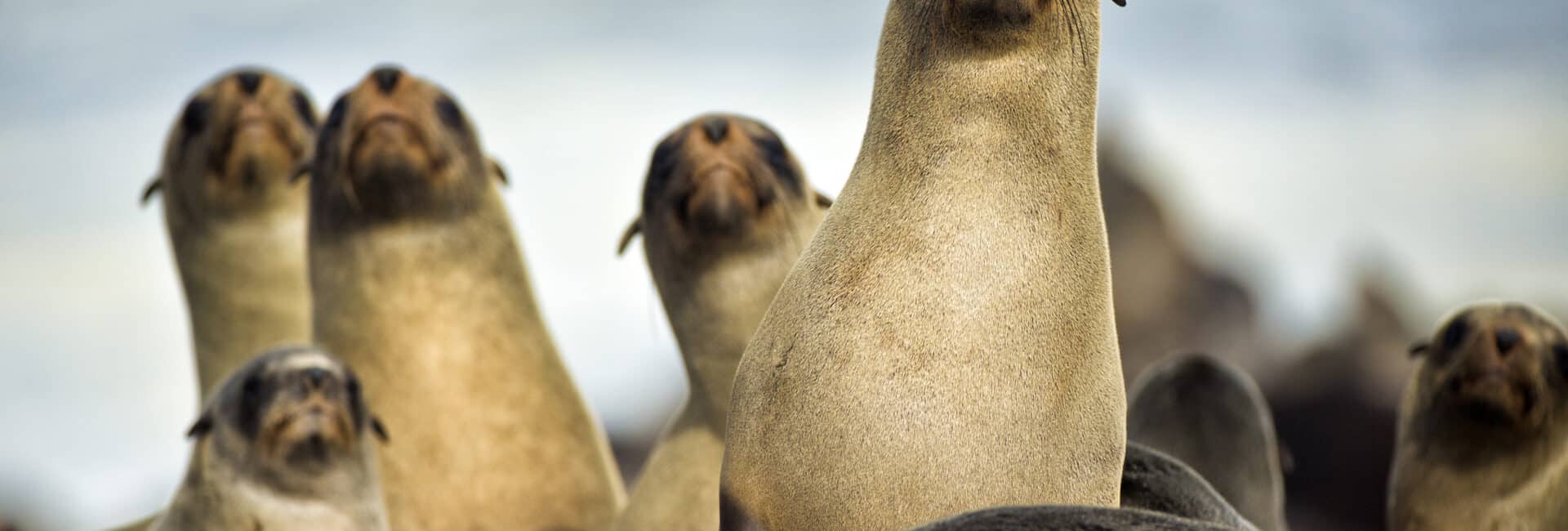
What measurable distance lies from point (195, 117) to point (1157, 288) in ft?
52.4

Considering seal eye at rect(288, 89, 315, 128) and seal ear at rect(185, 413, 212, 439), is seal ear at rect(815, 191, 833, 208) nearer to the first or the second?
seal ear at rect(185, 413, 212, 439)

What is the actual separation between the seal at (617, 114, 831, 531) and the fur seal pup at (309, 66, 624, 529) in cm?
97

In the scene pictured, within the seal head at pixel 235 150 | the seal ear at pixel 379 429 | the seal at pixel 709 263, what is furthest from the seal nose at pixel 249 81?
the seal at pixel 709 263

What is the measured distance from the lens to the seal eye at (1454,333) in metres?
6.11

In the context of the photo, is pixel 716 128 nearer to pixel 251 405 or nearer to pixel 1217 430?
pixel 251 405

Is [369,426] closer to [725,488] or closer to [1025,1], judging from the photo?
[725,488]

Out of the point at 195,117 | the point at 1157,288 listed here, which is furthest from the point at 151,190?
the point at 1157,288

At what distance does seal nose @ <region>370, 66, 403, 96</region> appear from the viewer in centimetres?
693

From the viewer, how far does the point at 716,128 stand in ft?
19.1

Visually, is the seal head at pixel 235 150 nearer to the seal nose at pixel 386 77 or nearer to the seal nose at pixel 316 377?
the seal nose at pixel 386 77


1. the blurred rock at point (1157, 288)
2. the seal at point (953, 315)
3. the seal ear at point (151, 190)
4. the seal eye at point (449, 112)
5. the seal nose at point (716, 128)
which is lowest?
the blurred rock at point (1157, 288)

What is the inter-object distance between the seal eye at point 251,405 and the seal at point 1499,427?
3.48 m

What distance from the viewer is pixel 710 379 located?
561 cm

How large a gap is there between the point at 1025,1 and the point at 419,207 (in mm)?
3573
